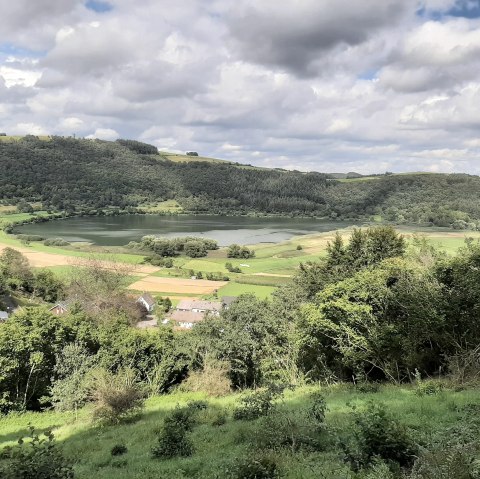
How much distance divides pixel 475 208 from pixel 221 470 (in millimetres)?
195660

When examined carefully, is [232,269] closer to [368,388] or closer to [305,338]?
[305,338]

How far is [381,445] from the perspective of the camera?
295 inches

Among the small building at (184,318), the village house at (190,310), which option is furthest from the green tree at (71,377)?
the village house at (190,310)

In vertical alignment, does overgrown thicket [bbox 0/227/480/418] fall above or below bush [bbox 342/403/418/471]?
below

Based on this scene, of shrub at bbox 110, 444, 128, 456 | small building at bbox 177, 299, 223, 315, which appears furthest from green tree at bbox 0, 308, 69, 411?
small building at bbox 177, 299, 223, 315

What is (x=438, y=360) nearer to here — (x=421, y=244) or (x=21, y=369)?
(x=421, y=244)

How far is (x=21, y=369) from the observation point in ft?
89.0

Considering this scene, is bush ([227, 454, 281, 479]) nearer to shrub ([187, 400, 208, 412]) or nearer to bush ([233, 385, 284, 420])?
bush ([233, 385, 284, 420])

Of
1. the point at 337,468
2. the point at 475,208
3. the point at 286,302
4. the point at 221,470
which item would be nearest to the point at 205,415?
the point at 221,470

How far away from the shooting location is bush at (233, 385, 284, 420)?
40.7 ft

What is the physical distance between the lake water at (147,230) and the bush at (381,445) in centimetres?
11045

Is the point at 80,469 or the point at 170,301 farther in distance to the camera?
the point at 170,301

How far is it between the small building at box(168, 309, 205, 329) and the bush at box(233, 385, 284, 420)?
3906 centimetres

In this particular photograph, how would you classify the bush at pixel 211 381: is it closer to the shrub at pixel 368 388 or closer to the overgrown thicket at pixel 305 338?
the overgrown thicket at pixel 305 338
